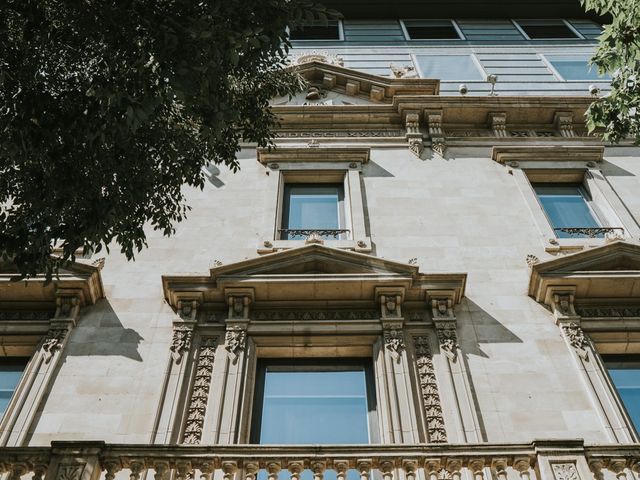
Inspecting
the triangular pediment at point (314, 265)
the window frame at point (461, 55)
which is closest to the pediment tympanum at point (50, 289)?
the triangular pediment at point (314, 265)

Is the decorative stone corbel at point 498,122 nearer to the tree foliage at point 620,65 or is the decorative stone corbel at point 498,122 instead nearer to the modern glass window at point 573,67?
the modern glass window at point 573,67

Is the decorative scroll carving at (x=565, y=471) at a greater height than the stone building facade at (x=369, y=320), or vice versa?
the stone building facade at (x=369, y=320)

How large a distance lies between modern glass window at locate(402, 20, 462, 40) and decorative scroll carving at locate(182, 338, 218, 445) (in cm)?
1729

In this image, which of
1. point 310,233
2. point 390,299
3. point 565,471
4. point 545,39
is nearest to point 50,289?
point 310,233

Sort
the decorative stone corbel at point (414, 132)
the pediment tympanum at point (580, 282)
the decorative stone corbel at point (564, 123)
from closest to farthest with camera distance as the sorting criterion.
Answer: the pediment tympanum at point (580, 282)
the decorative stone corbel at point (414, 132)
the decorative stone corbel at point (564, 123)

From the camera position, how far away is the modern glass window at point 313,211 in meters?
13.4

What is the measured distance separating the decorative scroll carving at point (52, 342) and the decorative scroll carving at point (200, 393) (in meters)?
2.31

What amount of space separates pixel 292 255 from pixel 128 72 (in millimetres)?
5102

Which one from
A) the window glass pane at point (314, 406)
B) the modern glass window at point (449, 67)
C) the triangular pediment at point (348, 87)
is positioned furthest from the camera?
the modern glass window at point (449, 67)

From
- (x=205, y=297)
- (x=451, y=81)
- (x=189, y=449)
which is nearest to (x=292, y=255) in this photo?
(x=205, y=297)

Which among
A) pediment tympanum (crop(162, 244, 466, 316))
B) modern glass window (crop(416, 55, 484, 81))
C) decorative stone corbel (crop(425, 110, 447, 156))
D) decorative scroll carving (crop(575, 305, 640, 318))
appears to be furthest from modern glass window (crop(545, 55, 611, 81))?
pediment tympanum (crop(162, 244, 466, 316))

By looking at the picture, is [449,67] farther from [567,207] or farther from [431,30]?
[567,207]

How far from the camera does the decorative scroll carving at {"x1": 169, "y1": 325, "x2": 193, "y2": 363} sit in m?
10.6

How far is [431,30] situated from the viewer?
25.5 m
